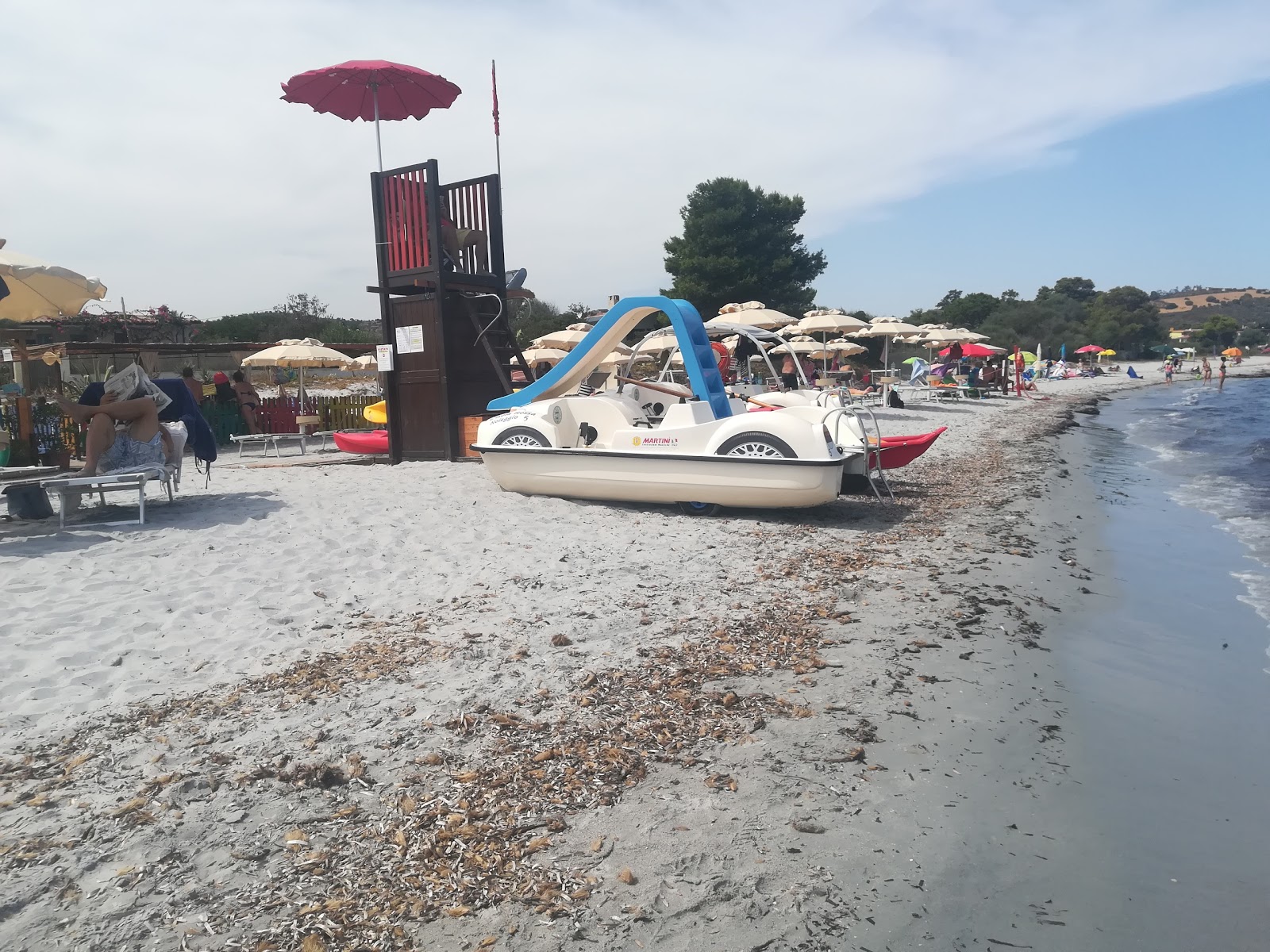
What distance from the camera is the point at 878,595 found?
18.5 ft

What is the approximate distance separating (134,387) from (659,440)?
483 centimetres

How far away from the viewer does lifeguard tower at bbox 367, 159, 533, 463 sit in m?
11.6

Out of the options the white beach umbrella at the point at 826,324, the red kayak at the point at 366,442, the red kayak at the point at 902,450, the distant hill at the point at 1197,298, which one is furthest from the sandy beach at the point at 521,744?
the distant hill at the point at 1197,298

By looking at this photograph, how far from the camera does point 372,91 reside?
468 inches

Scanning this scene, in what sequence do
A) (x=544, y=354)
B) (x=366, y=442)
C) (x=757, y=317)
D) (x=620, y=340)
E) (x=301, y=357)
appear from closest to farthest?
(x=620, y=340)
(x=366, y=442)
(x=301, y=357)
(x=757, y=317)
(x=544, y=354)

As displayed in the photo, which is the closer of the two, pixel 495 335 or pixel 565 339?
pixel 495 335

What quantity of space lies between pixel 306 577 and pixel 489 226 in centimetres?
789

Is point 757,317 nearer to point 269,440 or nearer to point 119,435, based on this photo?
point 269,440

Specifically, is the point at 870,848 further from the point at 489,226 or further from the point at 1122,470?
the point at 1122,470

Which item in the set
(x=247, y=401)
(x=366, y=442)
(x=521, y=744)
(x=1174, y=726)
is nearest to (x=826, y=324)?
(x=366, y=442)

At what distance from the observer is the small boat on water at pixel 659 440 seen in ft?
24.6

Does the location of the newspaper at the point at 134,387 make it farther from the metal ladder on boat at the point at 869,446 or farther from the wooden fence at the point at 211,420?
the metal ladder on boat at the point at 869,446

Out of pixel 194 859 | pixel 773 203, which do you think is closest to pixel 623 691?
pixel 194 859

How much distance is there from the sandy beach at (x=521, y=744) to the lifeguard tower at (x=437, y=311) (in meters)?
5.07
